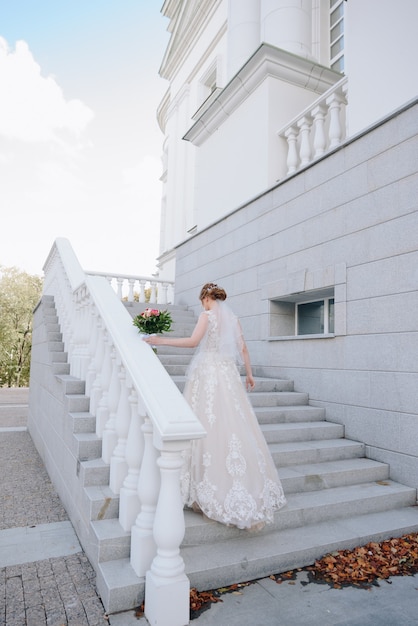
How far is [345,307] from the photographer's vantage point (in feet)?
16.3

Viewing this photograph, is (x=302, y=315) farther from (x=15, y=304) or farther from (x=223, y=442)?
(x=15, y=304)

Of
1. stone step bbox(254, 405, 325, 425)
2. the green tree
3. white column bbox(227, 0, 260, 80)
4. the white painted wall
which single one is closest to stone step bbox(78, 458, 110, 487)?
stone step bbox(254, 405, 325, 425)

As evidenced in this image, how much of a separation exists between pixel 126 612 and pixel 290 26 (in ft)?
33.0

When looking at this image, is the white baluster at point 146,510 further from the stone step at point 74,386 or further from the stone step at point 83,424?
the stone step at point 74,386

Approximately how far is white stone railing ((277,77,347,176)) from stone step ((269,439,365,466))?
3.79 metres

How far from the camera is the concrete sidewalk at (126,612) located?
2.23m

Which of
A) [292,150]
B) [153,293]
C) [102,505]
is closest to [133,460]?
[102,505]

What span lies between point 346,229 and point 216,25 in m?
11.9

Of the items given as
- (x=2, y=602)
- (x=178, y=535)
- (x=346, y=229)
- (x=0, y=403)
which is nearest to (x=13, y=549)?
(x=2, y=602)

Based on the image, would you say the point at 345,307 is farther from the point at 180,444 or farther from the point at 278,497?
the point at 180,444

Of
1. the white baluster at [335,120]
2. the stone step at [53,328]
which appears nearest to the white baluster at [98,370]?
the stone step at [53,328]

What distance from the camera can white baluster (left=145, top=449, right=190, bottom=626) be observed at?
2135 millimetres

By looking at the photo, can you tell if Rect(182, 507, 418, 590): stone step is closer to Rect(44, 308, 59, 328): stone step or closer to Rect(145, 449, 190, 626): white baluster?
Rect(145, 449, 190, 626): white baluster

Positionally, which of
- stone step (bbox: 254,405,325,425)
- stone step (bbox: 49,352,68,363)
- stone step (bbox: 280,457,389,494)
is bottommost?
stone step (bbox: 280,457,389,494)
